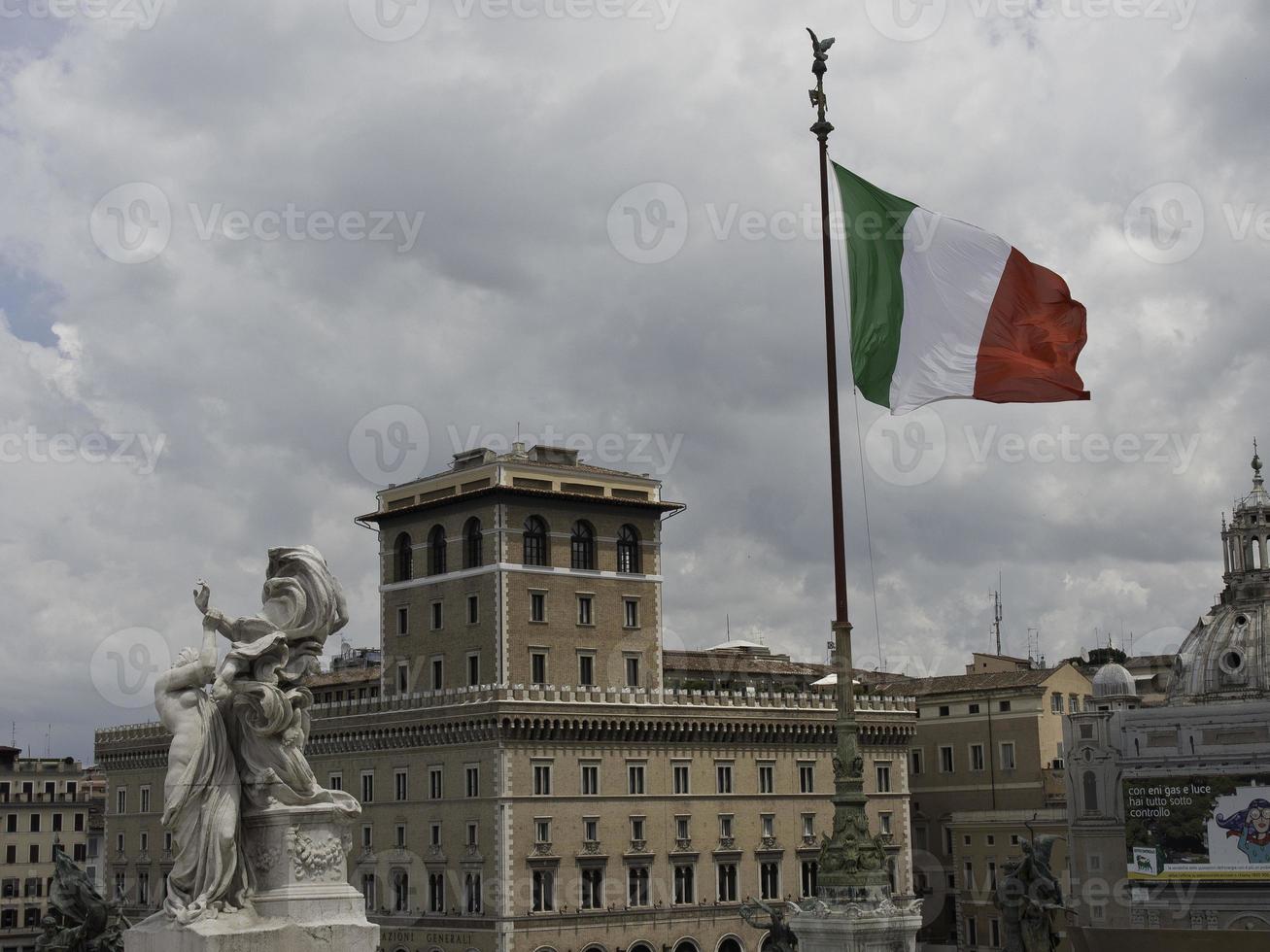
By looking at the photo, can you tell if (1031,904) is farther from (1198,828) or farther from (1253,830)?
(1198,828)

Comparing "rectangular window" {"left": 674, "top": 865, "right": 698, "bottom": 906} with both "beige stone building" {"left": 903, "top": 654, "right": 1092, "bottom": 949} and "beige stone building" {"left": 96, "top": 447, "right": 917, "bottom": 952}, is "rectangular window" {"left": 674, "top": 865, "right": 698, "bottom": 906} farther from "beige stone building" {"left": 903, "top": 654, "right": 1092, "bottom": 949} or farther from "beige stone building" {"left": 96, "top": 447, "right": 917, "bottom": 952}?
"beige stone building" {"left": 903, "top": 654, "right": 1092, "bottom": 949}

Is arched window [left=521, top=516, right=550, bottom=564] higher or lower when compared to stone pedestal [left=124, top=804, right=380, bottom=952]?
higher

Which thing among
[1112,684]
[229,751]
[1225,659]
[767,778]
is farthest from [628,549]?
[229,751]

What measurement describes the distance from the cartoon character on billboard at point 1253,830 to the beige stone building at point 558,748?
54.0 feet

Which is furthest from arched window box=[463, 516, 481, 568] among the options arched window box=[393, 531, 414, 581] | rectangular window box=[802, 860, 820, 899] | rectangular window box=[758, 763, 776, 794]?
rectangular window box=[802, 860, 820, 899]

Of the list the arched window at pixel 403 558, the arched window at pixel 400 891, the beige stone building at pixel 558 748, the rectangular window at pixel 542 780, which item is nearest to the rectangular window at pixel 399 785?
the beige stone building at pixel 558 748

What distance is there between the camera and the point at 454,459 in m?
79.0

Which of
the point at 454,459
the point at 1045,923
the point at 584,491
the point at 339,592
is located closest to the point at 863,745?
the point at 584,491

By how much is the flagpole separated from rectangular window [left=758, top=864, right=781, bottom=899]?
51267 millimetres

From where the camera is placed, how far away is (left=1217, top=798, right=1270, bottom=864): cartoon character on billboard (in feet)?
272

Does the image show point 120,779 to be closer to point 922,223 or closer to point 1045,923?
point 922,223

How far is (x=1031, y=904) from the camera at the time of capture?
1616cm

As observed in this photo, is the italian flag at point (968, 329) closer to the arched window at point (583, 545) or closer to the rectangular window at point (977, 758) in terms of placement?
the arched window at point (583, 545)

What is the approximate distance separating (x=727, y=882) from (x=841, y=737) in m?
51.5
